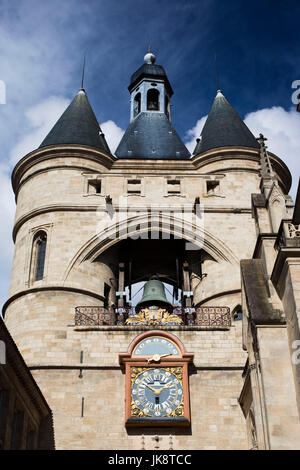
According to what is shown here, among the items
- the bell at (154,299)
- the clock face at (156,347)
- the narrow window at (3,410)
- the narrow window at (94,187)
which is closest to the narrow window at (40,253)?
the narrow window at (94,187)

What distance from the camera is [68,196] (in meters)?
19.6

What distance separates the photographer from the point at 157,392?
603 inches

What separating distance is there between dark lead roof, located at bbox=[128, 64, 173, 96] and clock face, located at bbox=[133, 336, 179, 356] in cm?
1760

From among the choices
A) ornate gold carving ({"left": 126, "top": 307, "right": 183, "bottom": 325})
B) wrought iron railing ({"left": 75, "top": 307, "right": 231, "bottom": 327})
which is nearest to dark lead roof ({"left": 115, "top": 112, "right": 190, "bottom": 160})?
wrought iron railing ({"left": 75, "top": 307, "right": 231, "bottom": 327})

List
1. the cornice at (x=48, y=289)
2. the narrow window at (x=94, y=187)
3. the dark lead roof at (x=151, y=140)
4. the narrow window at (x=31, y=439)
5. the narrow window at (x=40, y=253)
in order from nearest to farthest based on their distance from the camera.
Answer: the narrow window at (x=31, y=439) < the cornice at (x=48, y=289) < the narrow window at (x=40, y=253) < the narrow window at (x=94, y=187) < the dark lead roof at (x=151, y=140)

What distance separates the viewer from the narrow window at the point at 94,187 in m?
20.2

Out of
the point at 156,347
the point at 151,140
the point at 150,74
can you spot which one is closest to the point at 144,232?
the point at 156,347

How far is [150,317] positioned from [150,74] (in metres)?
17.5

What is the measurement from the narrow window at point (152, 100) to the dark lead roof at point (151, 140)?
2.77 ft

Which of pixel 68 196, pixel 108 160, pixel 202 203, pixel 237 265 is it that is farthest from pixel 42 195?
pixel 237 265

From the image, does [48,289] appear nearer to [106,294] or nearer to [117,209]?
[106,294]

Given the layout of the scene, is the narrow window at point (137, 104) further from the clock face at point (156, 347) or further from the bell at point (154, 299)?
the clock face at point (156, 347)

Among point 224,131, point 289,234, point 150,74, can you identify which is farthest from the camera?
point 150,74
